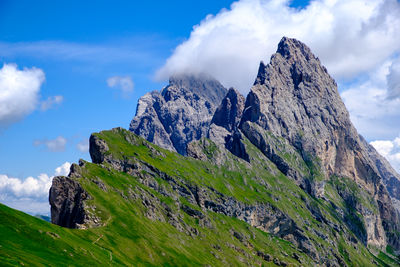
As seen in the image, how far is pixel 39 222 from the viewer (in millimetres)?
122062

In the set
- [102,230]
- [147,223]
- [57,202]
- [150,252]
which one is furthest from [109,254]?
[147,223]

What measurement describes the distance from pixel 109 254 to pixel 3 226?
131 feet

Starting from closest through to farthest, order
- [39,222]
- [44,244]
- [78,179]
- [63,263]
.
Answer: [63,263] → [44,244] → [39,222] → [78,179]

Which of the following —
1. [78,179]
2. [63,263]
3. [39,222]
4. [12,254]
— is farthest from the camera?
[78,179]

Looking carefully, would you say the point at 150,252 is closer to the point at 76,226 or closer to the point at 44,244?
the point at 76,226

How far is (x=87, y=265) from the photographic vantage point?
10706 cm

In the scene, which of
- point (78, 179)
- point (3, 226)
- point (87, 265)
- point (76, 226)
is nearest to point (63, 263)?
point (87, 265)

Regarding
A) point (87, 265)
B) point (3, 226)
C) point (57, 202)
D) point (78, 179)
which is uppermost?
point (78, 179)

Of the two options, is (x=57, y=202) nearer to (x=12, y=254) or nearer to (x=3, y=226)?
(x=3, y=226)

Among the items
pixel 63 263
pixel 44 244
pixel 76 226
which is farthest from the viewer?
pixel 76 226

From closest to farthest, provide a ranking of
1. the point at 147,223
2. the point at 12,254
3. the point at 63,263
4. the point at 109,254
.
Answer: the point at 12,254 < the point at 63,263 < the point at 109,254 < the point at 147,223

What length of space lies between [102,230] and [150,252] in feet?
78.3

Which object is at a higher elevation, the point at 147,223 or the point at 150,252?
the point at 147,223

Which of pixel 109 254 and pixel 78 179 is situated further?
pixel 78 179
